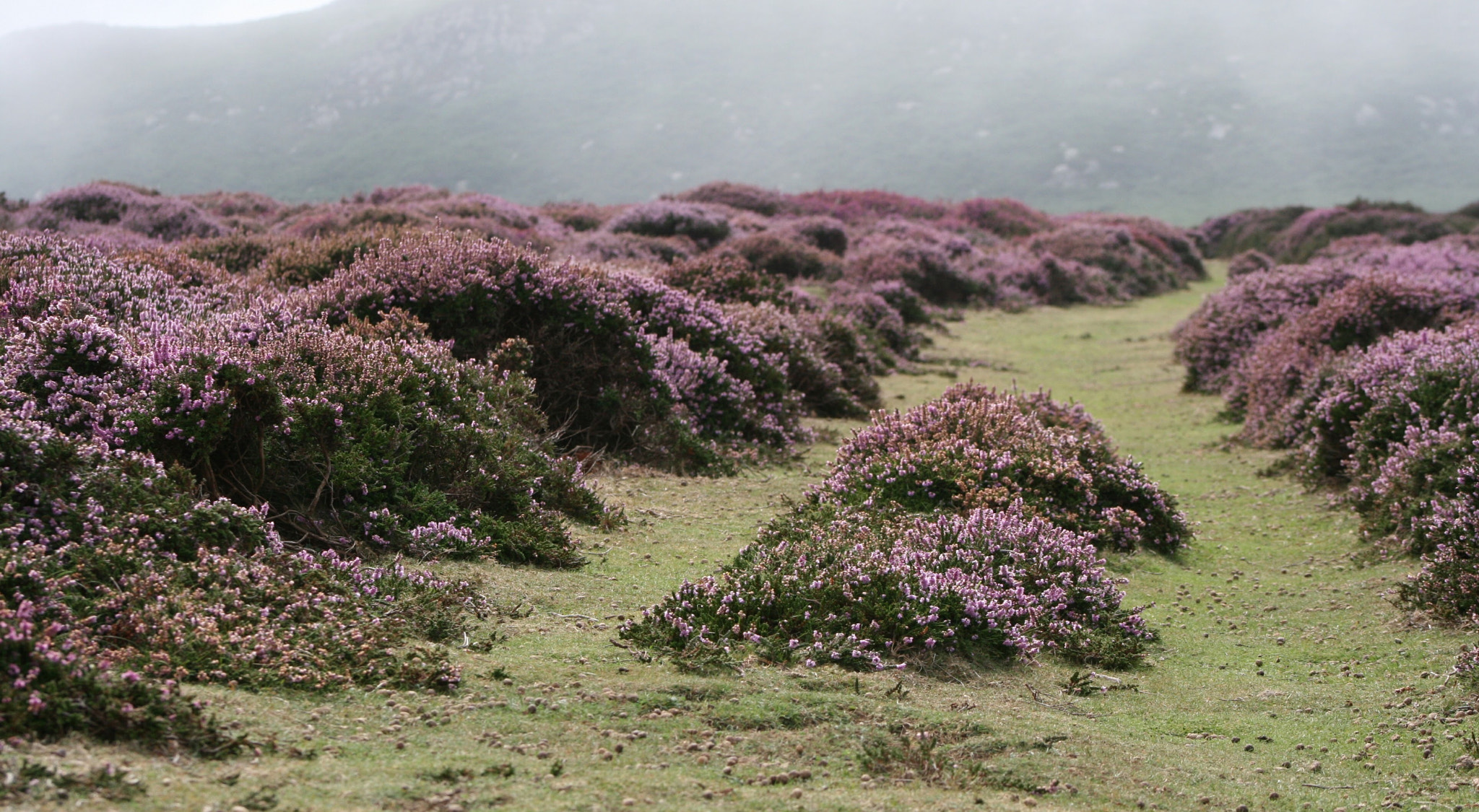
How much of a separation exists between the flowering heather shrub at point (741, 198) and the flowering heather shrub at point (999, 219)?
330 inches

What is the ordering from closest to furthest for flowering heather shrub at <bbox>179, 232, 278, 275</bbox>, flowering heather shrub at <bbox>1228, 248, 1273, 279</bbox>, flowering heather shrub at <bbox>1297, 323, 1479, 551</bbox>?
1. flowering heather shrub at <bbox>1297, 323, 1479, 551</bbox>
2. flowering heather shrub at <bbox>179, 232, 278, 275</bbox>
3. flowering heather shrub at <bbox>1228, 248, 1273, 279</bbox>

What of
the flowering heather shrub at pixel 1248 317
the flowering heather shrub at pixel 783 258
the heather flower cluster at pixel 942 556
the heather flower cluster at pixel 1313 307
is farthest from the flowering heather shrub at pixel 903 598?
the flowering heather shrub at pixel 783 258

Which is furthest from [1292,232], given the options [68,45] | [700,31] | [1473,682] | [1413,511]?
[68,45]

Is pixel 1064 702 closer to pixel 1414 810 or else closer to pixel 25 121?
pixel 1414 810

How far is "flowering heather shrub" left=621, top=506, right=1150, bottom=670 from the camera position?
208 inches

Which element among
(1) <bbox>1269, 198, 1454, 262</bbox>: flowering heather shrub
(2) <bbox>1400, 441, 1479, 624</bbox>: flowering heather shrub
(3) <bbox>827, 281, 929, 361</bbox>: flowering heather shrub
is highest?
(1) <bbox>1269, 198, 1454, 262</bbox>: flowering heather shrub

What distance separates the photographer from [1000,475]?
26.0 feet

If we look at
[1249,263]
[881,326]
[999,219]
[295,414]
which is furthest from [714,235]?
[295,414]

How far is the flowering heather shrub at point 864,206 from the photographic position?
3872 cm

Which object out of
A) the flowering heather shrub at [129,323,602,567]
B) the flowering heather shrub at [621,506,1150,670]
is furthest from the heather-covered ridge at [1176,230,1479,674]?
the flowering heather shrub at [129,323,602,567]

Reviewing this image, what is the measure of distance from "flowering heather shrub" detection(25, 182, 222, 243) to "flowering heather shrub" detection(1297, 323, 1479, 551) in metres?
17.7

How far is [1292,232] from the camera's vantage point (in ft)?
144

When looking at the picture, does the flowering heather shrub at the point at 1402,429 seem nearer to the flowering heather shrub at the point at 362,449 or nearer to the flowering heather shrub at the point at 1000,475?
the flowering heather shrub at the point at 1000,475

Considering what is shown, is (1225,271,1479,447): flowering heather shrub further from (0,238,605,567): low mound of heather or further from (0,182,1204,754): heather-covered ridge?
(0,238,605,567): low mound of heather
